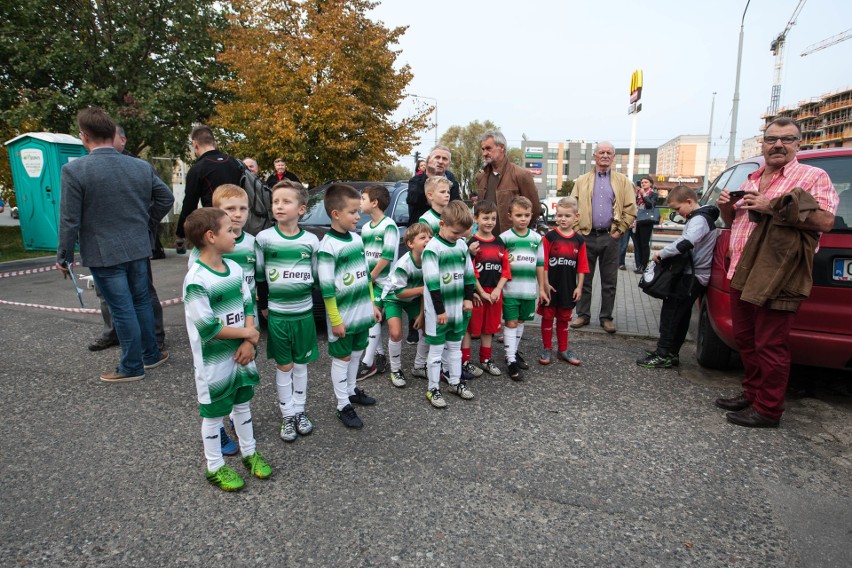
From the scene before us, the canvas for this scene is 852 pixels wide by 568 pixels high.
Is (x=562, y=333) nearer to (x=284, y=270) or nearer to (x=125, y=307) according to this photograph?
(x=284, y=270)

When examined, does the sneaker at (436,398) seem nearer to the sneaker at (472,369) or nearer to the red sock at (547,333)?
the sneaker at (472,369)

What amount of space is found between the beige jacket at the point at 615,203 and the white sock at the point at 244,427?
429 cm

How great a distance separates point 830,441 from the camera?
132 inches

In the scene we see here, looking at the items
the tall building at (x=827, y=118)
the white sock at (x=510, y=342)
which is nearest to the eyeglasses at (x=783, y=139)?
the white sock at (x=510, y=342)

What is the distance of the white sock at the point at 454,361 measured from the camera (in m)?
4.05

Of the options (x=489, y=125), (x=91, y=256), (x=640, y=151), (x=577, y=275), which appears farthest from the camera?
(x=640, y=151)

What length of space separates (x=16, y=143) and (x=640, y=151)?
136173 millimetres

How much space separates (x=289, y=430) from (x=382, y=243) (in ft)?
5.73

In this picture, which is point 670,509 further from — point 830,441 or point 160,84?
point 160,84

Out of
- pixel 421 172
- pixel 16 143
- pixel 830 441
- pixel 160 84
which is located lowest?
pixel 830 441

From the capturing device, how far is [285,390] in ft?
10.9

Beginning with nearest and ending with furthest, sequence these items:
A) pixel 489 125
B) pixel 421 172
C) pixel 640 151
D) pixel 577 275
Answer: pixel 577 275, pixel 421 172, pixel 489 125, pixel 640 151

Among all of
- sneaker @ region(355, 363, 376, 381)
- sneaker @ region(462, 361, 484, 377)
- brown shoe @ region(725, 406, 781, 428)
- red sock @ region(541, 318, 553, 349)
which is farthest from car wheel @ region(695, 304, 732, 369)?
sneaker @ region(355, 363, 376, 381)

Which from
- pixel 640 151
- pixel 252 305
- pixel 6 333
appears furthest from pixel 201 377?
pixel 640 151
